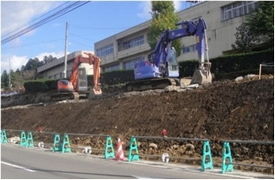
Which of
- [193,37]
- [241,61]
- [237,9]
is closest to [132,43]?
[193,37]

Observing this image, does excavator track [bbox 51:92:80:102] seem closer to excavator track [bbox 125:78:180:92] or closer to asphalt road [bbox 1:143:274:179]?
excavator track [bbox 125:78:180:92]

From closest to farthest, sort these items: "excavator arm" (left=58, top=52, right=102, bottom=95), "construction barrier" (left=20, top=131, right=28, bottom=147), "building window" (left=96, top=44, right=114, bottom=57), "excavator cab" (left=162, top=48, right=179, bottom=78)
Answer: "construction barrier" (left=20, top=131, right=28, bottom=147)
"excavator cab" (left=162, top=48, right=179, bottom=78)
"excavator arm" (left=58, top=52, right=102, bottom=95)
"building window" (left=96, top=44, right=114, bottom=57)

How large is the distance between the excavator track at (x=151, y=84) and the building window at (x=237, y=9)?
18.9 metres

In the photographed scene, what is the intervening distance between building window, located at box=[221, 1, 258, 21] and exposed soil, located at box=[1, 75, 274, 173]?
22.5 meters

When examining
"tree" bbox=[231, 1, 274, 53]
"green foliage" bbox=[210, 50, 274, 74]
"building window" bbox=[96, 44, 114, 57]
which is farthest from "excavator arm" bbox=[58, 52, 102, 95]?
"building window" bbox=[96, 44, 114, 57]

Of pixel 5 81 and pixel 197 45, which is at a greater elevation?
pixel 5 81

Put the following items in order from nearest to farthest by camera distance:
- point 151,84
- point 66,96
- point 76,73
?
point 151,84
point 66,96
point 76,73

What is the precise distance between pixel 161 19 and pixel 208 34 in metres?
6.47

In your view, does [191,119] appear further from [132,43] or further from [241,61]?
[132,43]

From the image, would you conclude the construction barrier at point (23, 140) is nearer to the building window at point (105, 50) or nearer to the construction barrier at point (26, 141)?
the construction barrier at point (26, 141)

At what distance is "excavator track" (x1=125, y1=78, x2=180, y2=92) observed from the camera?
2693 centimetres

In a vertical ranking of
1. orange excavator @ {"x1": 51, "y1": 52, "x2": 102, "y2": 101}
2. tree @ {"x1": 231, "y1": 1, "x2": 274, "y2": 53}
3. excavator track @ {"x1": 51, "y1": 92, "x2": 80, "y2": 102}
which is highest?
tree @ {"x1": 231, "y1": 1, "x2": 274, "y2": 53}

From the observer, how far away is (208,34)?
158ft

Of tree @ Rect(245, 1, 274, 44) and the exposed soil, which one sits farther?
tree @ Rect(245, 1, 274, 44)
